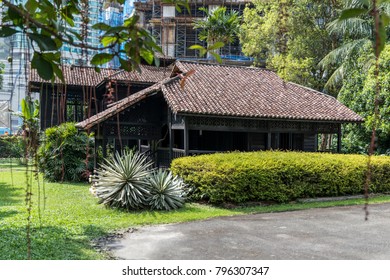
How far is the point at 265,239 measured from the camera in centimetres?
840

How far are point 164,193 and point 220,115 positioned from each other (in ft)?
14.5

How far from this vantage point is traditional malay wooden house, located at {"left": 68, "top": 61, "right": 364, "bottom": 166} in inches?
Result: 616

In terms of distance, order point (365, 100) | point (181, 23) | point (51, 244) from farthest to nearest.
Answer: point (181, 23)
point (365, 100)
point (51, 244)

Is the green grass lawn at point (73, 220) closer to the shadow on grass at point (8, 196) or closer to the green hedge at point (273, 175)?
the shadow on grass at point (8, 196)

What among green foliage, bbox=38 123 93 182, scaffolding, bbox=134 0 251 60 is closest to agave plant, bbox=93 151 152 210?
green foliage, bbox=38 123 93 182

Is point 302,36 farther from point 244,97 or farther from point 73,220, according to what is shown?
point 73,220

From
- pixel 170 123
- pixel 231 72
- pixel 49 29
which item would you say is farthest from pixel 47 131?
pixel 49 29

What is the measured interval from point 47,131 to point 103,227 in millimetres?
12204

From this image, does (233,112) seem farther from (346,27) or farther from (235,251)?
(346,27)

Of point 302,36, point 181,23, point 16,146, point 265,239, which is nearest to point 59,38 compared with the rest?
point 265,239

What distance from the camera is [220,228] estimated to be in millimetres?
9461

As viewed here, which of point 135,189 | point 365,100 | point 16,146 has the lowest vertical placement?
point 135,189

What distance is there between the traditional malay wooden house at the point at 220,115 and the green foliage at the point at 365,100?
2.27m

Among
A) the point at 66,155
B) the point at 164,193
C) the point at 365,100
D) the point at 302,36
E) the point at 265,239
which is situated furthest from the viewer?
the point at 302,36
